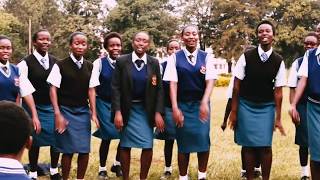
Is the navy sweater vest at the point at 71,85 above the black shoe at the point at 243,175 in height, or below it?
above

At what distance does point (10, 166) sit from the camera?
85.0 inches

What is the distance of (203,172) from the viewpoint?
5.94 meters

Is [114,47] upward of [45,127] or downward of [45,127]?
upward

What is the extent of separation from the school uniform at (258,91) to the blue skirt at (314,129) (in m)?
0.53

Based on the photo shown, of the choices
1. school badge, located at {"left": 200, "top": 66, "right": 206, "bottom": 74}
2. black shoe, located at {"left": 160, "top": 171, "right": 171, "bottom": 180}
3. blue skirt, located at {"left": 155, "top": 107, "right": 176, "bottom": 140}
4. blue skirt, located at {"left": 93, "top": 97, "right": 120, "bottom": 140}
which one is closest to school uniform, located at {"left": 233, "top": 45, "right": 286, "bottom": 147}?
school badge, located at {"left": 200, "top": 66, "right": 206, "bottom": 74}

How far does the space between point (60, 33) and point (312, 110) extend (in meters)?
43.1

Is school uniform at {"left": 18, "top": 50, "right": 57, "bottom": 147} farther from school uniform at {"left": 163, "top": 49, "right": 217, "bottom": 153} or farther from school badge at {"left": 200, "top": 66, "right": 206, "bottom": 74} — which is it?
school badge at {"left": 200, "top": 66, "right": 206, "bottom": 74}

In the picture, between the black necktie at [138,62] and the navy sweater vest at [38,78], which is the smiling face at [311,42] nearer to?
the black necktie at [138,62]

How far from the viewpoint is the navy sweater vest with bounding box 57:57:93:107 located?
18.8 ft

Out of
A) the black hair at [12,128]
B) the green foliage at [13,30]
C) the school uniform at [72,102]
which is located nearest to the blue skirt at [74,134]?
the school uniform at [72,102]

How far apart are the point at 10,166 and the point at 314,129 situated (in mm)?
3825

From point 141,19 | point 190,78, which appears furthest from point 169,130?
point 141,19

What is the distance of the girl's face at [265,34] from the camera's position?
18.6ft

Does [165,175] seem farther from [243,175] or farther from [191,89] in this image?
[191,89]
